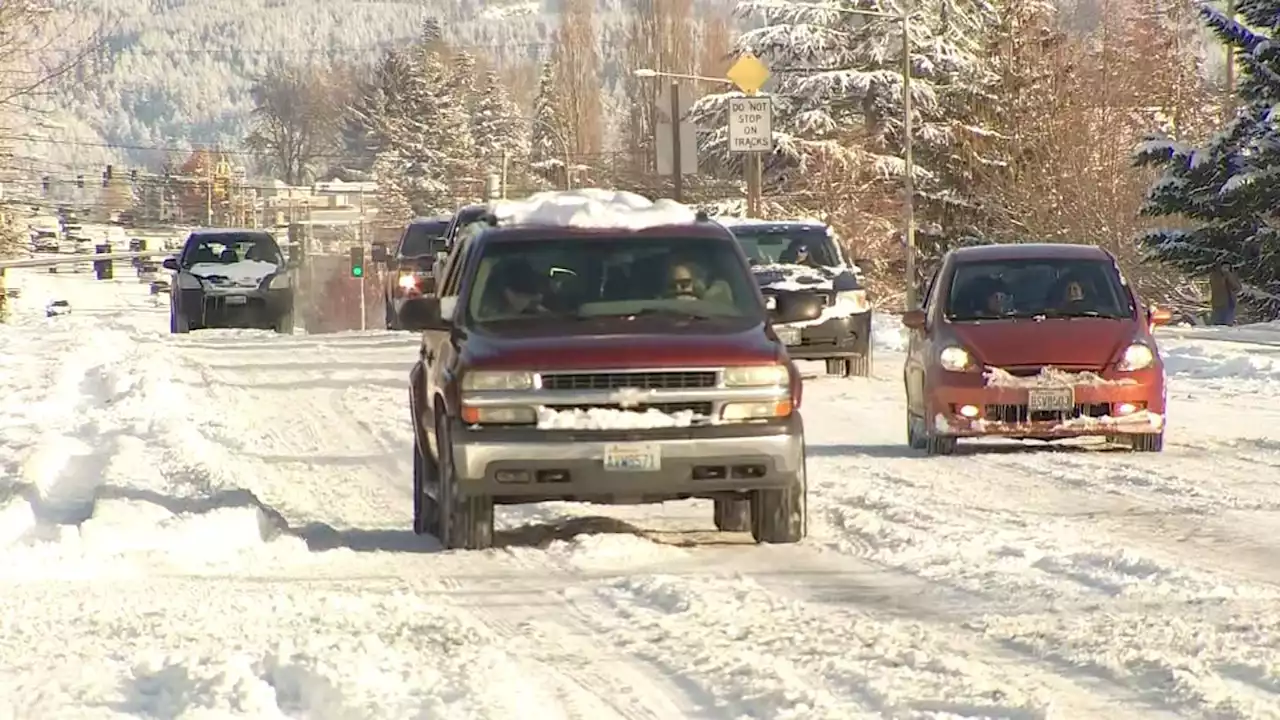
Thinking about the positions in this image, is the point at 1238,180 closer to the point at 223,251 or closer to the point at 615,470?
the point at 223,251

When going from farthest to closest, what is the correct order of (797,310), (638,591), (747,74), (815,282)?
(747,74), (815,282), (797,310), (638,591)

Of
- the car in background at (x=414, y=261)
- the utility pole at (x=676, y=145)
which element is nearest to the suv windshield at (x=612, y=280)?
the car in background at (x=414, y=261)

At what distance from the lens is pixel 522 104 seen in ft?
579

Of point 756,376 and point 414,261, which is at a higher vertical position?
point 756,376

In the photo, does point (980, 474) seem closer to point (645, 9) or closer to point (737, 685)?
point (737, 685)

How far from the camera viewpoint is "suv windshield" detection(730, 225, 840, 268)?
993 inches

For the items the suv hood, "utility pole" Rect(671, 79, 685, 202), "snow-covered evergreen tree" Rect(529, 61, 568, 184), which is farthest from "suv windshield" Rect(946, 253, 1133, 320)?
"snow-covered evergreen tree" Rect(529, 61, 568, 184)

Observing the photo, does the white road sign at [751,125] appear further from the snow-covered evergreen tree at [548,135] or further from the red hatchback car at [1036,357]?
the snow-covered evergreen tree at [548,135]

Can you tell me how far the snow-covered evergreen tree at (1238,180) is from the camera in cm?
3928

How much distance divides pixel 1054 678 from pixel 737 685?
105 centimetres

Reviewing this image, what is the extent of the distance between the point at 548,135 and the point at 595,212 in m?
110

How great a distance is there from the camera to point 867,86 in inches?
2859

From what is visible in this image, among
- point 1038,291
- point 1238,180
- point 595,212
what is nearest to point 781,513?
point 595,212

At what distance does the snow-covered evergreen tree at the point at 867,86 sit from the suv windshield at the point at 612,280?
60278 mm
